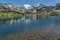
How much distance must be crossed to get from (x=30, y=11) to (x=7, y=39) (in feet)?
143

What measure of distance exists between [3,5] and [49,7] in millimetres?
15715

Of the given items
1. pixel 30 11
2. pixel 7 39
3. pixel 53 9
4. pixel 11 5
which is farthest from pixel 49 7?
pixel 7 39

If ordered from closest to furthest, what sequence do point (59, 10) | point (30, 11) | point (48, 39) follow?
point (48, 39) < point (30, 11) < point (59, 10)

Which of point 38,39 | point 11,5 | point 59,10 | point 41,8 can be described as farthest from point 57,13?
point 38,39

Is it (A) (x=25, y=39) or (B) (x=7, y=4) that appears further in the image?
(B) (x=7, y=4)

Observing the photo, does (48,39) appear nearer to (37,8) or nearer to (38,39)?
(38,39)

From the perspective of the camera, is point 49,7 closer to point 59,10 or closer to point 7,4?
point 59,10

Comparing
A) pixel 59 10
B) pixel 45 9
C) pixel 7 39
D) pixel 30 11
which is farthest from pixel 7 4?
pixel 7 39

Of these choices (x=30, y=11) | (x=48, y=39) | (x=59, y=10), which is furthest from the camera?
(x=59, y=10)

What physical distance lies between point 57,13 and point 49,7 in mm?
4740

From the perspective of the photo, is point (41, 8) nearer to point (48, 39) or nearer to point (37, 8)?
point (37, 8)

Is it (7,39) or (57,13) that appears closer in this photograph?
(7,39)

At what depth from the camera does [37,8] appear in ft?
204

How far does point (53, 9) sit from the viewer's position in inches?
2427
